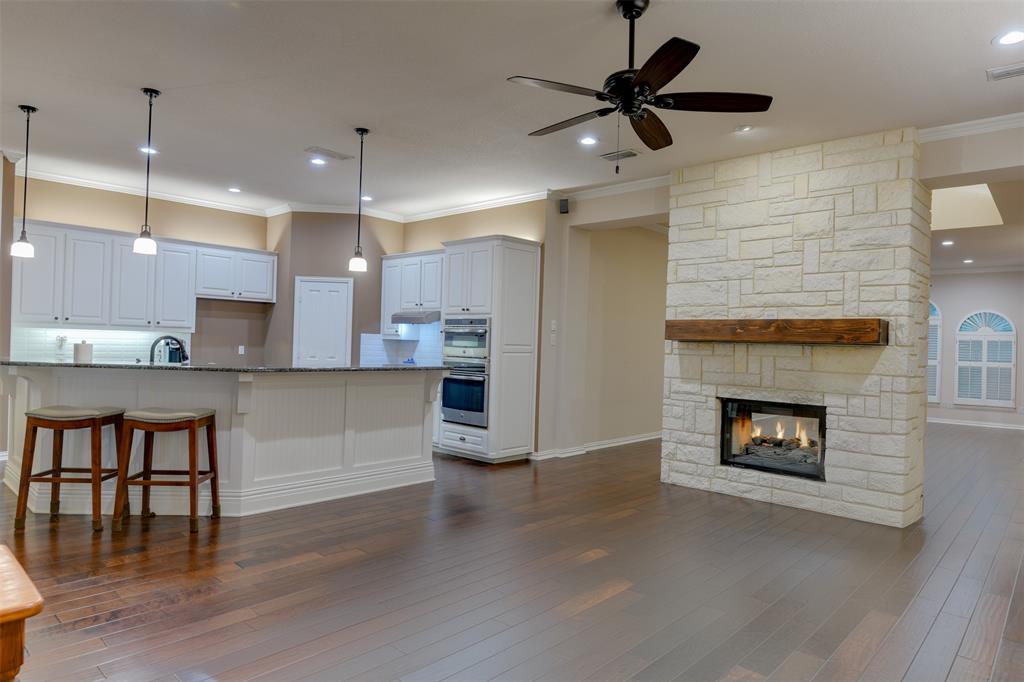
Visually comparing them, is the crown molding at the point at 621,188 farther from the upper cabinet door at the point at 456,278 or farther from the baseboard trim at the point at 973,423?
the baseboard trim at the point at 973,423

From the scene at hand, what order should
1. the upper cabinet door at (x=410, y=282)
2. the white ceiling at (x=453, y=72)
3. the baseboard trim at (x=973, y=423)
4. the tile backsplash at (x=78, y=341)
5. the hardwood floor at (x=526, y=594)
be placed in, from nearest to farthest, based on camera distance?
the hardwood floor at (x=526, y=594) < the white ceiling at (x=453, y=72) < the tile backsplash at (x=78, y=341) < the upper cabinet door at (x=410, y=282) < the baseboard trim at (x=973, y=423)

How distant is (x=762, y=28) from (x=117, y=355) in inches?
277

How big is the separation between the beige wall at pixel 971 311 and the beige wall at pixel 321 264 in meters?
10.2

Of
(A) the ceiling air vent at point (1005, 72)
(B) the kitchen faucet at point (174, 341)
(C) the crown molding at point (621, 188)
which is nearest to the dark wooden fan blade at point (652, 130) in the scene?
(A) the ceiling air vent at point (1005, 72)

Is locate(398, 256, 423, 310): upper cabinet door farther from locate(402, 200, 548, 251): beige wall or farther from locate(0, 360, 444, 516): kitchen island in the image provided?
locate(0, 360, 444, 516): kitchen island

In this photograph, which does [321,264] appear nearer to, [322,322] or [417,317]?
[322,322]

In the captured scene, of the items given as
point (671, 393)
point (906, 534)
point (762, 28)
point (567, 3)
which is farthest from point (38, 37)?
point (906, 534)

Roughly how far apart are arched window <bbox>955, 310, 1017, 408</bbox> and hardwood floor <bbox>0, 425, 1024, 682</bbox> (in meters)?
7.20

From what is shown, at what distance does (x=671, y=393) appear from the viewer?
18.7 feet

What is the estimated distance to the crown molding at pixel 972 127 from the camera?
422 cm

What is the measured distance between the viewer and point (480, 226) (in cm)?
745

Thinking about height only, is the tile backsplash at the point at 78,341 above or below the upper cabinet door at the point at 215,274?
below

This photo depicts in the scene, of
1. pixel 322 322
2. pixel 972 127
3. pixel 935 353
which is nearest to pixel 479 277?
pixel 322 322

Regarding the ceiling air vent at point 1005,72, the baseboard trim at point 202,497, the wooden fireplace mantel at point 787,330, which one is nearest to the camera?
the ceiling air vent at point 1005,72
